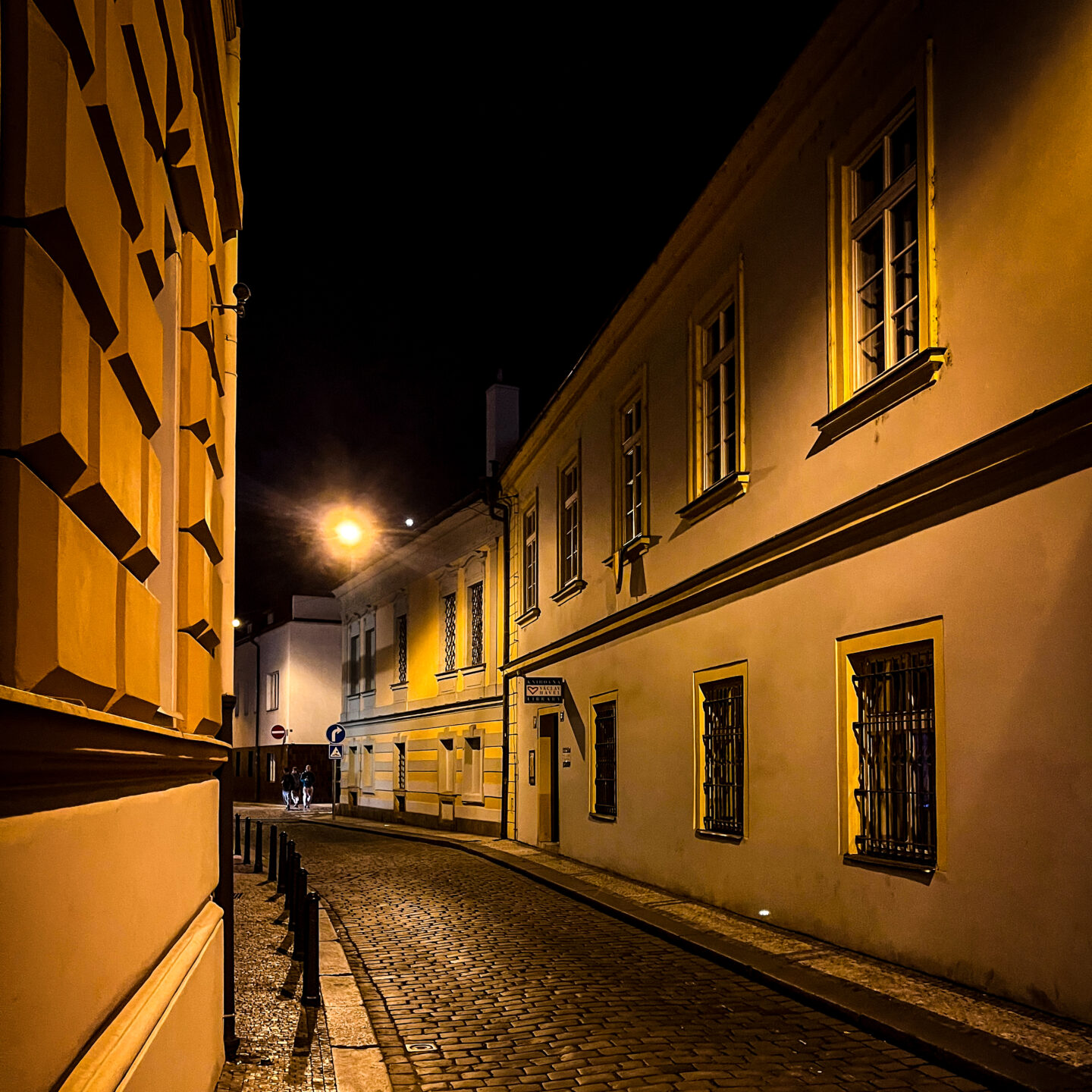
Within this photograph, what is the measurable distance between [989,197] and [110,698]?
677 cm

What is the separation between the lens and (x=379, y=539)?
103 feet

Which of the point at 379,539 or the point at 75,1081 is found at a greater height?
Result: the point at 379,539

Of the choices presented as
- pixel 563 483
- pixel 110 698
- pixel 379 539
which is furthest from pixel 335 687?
pixel 110 698

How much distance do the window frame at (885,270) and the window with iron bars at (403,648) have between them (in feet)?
67.9

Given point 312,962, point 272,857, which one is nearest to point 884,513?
point 312,962

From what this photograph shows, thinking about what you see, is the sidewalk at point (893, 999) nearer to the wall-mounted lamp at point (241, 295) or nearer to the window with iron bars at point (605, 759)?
the window with iron bars at point (605, 759)

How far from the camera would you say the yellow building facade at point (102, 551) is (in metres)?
2.39

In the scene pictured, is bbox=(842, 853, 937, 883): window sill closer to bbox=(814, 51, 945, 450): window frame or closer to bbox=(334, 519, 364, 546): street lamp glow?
bbox=(814, 51, 945, 450): window frame

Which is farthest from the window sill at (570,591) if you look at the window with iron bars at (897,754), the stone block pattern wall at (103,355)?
the stone block pattern wall at (103,355)

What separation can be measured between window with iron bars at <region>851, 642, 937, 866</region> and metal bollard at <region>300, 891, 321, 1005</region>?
13.9 ft

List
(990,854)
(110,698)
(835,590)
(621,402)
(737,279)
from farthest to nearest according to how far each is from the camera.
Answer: (621,402)
(737,279)
(835,590)
(990,854)
(110,698)

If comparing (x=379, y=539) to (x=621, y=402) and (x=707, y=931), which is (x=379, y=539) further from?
(x=707, y=931)

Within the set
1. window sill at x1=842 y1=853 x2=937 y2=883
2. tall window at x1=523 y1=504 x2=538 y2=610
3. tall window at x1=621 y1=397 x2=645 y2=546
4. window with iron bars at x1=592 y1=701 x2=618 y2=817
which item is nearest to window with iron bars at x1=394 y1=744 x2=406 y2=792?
tall window at x1=523 y1=504 x2=538 y2=610

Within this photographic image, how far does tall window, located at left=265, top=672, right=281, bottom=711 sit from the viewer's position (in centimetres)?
4384
